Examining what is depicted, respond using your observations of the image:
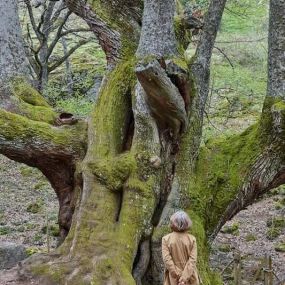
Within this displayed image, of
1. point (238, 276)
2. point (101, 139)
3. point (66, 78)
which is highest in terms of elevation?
point (66, 78)

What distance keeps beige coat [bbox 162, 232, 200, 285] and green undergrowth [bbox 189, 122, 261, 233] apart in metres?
1.86

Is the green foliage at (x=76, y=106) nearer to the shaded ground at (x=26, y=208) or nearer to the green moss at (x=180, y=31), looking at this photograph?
the shaded ground at (x=26, y=208)

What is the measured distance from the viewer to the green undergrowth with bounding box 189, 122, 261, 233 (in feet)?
23.7

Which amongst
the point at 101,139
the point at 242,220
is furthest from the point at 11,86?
the point at 242,220

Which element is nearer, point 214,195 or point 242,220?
point 214,195

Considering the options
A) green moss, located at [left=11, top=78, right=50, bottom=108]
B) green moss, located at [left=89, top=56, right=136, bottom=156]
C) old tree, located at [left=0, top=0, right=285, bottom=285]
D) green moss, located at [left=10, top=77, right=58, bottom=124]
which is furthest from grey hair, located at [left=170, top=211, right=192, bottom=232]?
green moss, located at [left=11, top=78, right=50, bottom=108]

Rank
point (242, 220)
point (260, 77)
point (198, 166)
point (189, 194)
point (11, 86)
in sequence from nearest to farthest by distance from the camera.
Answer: point (189, 194) < point (198, 166) < point (11, 86) < point (242, 220) < point (260, 77)

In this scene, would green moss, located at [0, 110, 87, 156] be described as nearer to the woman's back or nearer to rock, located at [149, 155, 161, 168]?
rock, located at [149, 155, 161, 168]

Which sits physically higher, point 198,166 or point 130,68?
point 130,68

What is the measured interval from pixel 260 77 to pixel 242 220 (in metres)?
5.27

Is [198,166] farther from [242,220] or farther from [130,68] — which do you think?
[242,220]

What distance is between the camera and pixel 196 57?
7.48 meters

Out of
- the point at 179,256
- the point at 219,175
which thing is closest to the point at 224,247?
the point at 219,175

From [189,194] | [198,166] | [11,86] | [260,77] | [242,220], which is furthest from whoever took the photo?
[260,77]
